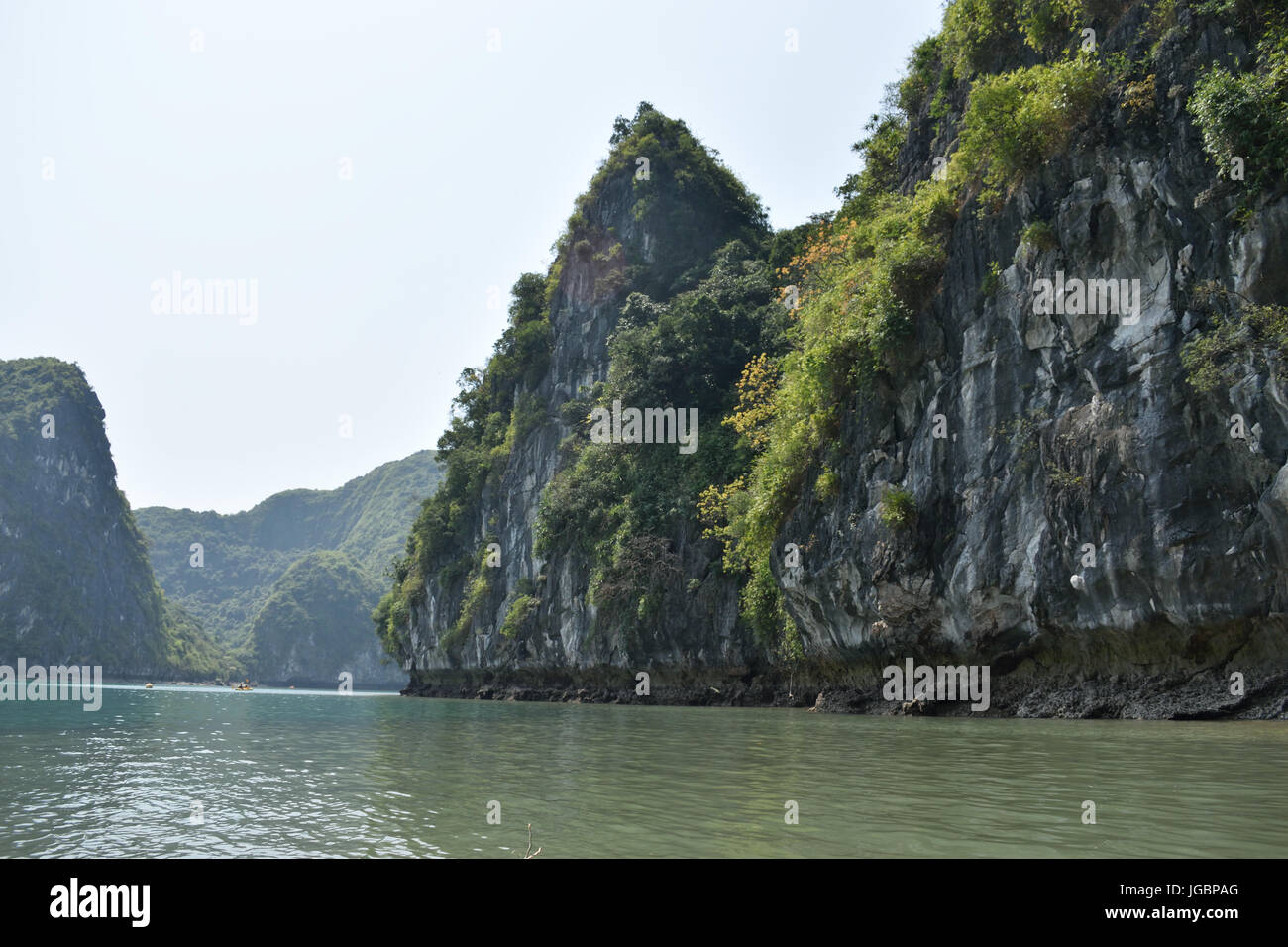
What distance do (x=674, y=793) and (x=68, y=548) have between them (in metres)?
132

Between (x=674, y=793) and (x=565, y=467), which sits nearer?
(x=674, y=793)

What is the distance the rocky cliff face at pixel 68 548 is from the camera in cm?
10688

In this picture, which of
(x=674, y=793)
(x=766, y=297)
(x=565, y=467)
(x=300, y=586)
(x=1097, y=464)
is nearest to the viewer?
(x=674, y=793)

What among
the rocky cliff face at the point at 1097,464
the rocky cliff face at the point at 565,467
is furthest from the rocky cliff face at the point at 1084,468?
the rocky cliff face at the point at 565,467

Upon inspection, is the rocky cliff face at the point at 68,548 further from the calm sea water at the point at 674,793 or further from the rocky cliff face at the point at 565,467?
the calm sea water at the point at 674,793

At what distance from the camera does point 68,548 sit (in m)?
116

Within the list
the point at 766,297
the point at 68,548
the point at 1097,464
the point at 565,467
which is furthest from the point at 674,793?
the point at 68,548

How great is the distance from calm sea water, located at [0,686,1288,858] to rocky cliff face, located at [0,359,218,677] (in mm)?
111105

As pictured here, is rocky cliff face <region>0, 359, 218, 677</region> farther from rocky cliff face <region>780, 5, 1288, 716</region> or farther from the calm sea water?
rocky cliff face <region>780, 5, 1288, 716</region>

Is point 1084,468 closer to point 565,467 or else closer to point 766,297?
point 766,297

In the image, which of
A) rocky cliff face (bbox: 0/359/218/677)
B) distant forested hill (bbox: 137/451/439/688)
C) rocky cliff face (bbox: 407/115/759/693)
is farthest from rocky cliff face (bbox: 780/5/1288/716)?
rocky cliff face (bbox: 0/359/218/677)

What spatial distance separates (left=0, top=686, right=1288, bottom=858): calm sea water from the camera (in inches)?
239
